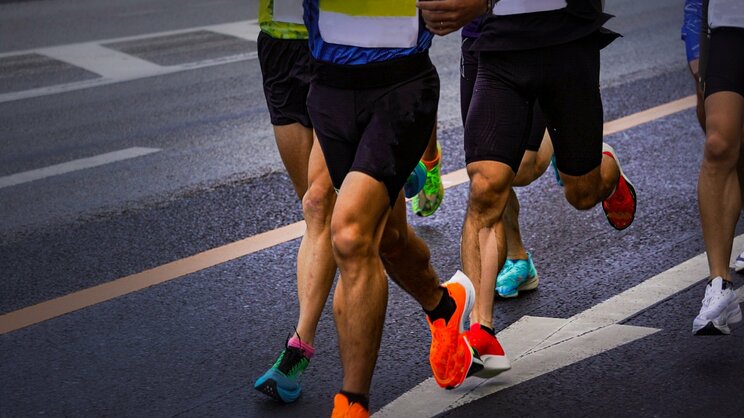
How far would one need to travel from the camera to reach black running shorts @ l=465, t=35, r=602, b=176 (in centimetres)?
500

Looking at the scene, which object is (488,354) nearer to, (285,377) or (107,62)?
(285,377)

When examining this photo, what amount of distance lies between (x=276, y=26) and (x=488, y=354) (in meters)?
1.46

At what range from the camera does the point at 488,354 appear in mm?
4793

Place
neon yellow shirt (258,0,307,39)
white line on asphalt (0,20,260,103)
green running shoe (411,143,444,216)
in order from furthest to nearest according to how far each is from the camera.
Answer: white line on asphalt (0,20,260,103), green running shoe (411,143,444,216), neon yellow shirt (258,0,307,39)

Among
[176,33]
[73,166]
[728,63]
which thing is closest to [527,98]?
[728,63]

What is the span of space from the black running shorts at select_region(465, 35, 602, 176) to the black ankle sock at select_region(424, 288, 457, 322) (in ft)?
1.76

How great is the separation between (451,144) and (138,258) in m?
2.96

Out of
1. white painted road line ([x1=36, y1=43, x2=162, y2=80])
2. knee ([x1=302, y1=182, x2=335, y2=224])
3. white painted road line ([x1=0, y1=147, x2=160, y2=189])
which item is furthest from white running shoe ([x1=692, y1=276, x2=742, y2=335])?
white painted road line ([x1=36, y1=43, x2=162, y2=80])

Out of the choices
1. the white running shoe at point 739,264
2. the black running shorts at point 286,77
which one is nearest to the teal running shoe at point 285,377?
the black running shorts at point 286,77

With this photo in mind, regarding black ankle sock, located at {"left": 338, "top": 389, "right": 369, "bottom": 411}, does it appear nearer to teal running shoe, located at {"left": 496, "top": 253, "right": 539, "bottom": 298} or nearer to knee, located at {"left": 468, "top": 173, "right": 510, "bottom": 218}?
knee, located at {"left": 468, "top": 173, "right": 510, "bottom": 218}

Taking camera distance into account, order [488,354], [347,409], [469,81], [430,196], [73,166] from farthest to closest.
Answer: [73,166] → [430,196] → [469,81] → [488,354] → [347,409]

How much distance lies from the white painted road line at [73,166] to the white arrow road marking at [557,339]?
4027 mm

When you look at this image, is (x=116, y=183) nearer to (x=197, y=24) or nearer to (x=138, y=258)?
(x=138, y=258)

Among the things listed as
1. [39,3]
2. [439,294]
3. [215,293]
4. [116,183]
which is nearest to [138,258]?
[215,293]
